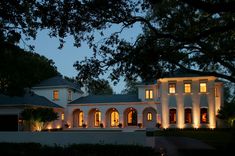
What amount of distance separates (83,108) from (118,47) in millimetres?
36425

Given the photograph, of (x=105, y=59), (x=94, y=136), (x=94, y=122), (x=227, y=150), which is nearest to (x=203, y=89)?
(x=94, y=122)

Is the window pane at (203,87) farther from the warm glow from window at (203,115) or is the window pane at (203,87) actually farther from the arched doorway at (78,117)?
the arched doorway at (78,117)

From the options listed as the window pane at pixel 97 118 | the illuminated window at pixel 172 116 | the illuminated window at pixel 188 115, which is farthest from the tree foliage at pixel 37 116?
the illuminated window at pixel 188 115

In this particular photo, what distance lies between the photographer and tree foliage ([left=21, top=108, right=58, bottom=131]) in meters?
39.0

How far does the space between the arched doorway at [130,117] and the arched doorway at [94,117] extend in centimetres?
412

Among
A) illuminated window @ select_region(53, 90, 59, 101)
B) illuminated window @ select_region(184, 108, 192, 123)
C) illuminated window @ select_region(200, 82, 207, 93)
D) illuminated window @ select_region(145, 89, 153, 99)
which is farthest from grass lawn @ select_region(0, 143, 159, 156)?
illuminated window @ select_region(53, 90, 59, 101)

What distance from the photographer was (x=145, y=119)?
50.7 metres

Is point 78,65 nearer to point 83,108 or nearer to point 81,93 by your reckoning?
point 83,108

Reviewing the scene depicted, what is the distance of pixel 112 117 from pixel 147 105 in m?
6.40

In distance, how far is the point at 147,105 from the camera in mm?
49438

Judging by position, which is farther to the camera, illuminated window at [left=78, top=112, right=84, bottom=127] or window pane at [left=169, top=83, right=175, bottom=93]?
illuminated window at [left=78, top=112, right=84, bottom=127]

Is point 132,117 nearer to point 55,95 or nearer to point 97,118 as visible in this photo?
point 97,118

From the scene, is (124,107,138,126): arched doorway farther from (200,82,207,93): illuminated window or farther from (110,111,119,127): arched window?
(200,82,207,93): illuminated window

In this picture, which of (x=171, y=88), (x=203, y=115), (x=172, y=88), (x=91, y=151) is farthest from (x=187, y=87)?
(x=91, y=151)
